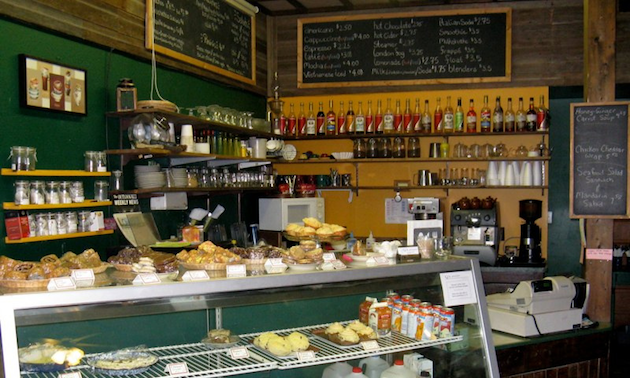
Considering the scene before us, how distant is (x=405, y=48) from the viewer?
21.4 feet

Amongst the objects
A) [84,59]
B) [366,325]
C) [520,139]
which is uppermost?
[84,59]

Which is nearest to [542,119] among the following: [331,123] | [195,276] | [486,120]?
[486,120]

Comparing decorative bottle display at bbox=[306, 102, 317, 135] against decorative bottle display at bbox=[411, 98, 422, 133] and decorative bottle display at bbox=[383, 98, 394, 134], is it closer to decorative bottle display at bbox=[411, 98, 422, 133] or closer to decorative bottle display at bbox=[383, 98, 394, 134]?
decorative bottle display at bbox=[383, 98, 394, 134]

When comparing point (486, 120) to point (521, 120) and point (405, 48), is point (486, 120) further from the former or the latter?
point (405, 48)

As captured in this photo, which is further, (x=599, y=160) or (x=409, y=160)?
(x=409, y=160)

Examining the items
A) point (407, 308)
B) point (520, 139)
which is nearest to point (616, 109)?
point (520, 139)

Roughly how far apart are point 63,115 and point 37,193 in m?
0.61

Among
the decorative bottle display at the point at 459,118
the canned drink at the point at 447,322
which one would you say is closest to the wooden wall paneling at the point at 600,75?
the decorative bottle display at the point at 459,118

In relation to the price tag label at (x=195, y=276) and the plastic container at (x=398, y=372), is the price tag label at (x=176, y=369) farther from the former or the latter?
the plastic container at (x=398, y=372)

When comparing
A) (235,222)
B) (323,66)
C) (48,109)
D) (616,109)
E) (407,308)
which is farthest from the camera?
(323,66)

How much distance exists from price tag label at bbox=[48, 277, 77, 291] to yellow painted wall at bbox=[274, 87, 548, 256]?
4.85 metres

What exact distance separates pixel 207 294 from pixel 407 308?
97 cm

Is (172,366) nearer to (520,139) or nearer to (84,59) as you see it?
(84,59)

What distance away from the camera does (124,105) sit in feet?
13.7
